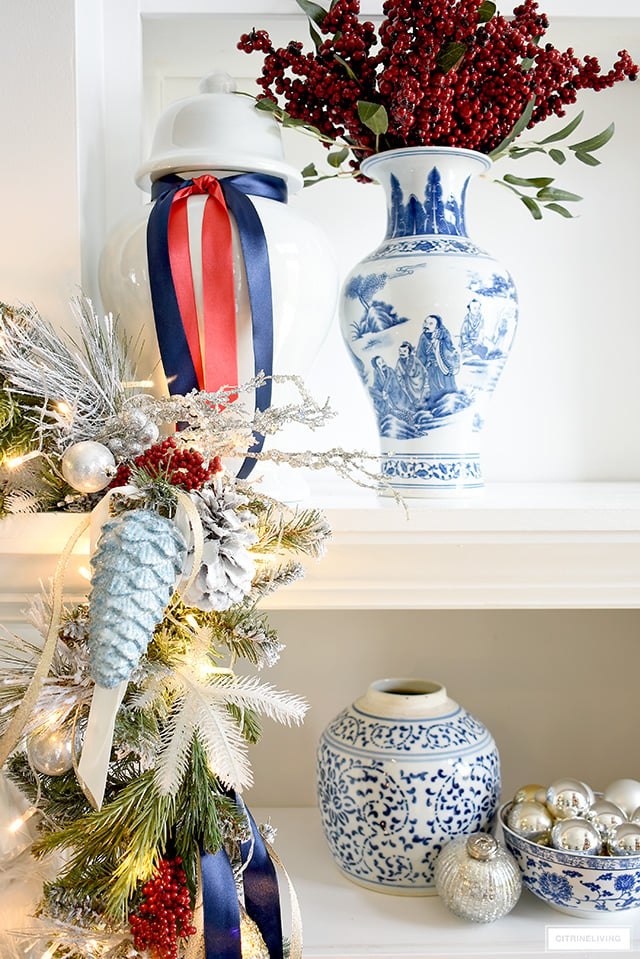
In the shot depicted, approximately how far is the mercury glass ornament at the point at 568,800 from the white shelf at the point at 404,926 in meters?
0.09

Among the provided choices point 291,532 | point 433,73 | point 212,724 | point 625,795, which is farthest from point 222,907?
point 433,73

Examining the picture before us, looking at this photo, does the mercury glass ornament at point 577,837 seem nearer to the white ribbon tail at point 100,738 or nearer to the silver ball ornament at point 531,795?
the silver ball ornament at point 531,795

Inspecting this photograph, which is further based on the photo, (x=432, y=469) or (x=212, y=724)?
(x=432, y=469)

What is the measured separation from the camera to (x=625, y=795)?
80 centimetres

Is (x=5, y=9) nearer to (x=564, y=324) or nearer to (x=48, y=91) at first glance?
(x=48, y=91)

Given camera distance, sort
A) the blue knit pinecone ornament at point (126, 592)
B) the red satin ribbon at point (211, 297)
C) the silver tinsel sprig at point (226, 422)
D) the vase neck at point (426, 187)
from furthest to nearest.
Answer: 1. the vase neck at point (426, 187)
2. the red satin ribbon at point (211, 297)
3. the silver tinsel sprig at point (226, 422)
4. the blue knit pinecone ornament at point (126, 592)

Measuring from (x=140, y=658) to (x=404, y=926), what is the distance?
42cm

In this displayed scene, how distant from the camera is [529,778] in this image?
1.01 meters

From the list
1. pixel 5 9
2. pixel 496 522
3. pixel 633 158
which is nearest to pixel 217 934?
pixel 496 522

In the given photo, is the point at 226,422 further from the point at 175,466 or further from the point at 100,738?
the point at 100,738

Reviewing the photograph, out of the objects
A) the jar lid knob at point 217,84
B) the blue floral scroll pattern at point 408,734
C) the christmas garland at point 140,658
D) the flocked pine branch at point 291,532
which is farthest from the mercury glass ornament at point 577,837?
the jar lid knob at point 217,84

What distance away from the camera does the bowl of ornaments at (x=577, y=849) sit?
2.30 feet

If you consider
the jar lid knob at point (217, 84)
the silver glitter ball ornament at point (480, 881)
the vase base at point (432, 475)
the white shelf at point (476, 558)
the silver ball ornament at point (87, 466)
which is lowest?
the silver glitter ball ornament at point (480, 881)

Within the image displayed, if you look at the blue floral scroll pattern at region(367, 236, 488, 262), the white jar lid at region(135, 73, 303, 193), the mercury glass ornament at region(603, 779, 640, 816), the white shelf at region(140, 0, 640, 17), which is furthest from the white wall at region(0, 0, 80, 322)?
the mercury glass ornament at region(603, 779, 640, 816)
